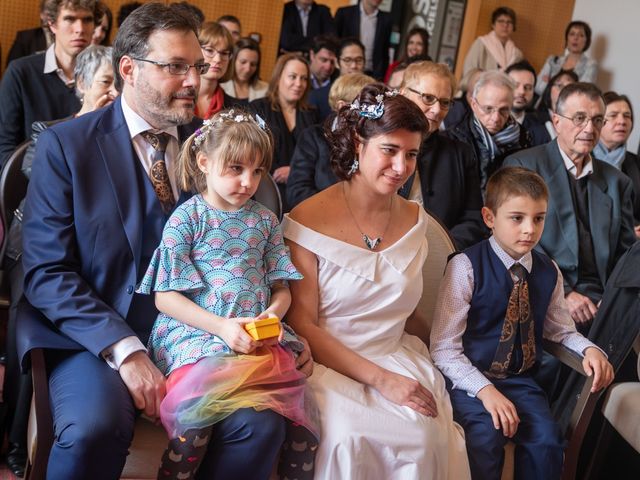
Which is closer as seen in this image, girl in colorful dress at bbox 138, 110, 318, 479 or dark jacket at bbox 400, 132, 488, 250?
girl in colorful dress at bbox 138, 110, 318, 479

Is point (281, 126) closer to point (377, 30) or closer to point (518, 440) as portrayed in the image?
point (518, 440)

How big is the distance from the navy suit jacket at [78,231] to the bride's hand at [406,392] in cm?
69

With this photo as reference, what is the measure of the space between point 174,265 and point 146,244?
21 cm

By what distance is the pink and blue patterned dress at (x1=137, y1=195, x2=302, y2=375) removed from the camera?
2.15 m

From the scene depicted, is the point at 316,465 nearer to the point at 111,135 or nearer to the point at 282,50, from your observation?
the point at 111,135

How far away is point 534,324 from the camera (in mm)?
2635

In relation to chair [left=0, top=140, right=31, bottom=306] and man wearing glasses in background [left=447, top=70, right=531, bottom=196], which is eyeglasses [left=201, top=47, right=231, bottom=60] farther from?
chair [left=0, top=140, right=31, bottom=306]

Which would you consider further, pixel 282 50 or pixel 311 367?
pixel 282 50

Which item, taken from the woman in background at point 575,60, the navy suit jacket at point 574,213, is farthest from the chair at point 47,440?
the woman in background at point 575,60

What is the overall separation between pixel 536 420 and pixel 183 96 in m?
1.34

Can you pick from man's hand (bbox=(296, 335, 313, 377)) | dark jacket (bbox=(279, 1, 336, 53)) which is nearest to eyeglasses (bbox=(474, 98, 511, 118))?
man's hand (bbox=(296, 335, 313, 377))

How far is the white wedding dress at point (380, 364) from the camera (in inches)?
84.9

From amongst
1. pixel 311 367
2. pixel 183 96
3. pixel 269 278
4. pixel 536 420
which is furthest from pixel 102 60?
pixel 536 420

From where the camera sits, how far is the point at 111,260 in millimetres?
2256
